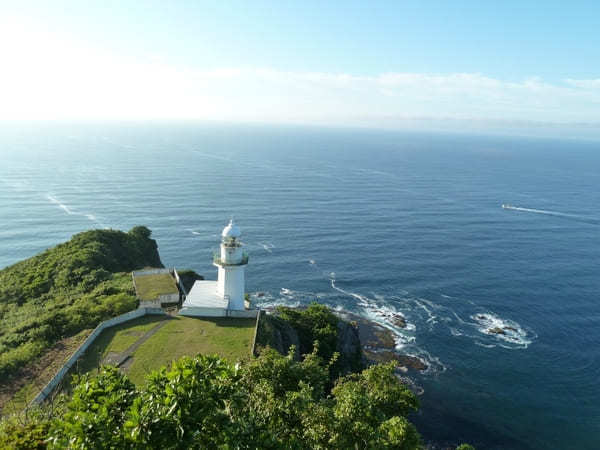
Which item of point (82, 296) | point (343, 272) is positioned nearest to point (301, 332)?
point (82, 296)

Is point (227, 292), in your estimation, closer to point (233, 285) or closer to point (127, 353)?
point (233, 285)

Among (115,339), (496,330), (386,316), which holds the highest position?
(115,339)

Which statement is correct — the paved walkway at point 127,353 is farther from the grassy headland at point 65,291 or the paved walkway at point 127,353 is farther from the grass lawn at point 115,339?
the grassy headland at point 65,291

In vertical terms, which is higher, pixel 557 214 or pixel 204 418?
pixel 204 418

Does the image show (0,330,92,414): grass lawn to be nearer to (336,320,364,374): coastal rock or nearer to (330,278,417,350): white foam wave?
(336,320,364,374): coastal rock

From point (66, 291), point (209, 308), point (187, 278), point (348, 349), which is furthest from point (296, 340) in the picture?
point (66, 291)

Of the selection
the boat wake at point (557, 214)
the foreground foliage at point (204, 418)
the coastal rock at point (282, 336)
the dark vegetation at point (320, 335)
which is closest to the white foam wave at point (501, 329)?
the dark vegetation at point (320, 335)

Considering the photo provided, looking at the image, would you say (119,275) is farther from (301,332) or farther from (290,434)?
(290,434)
